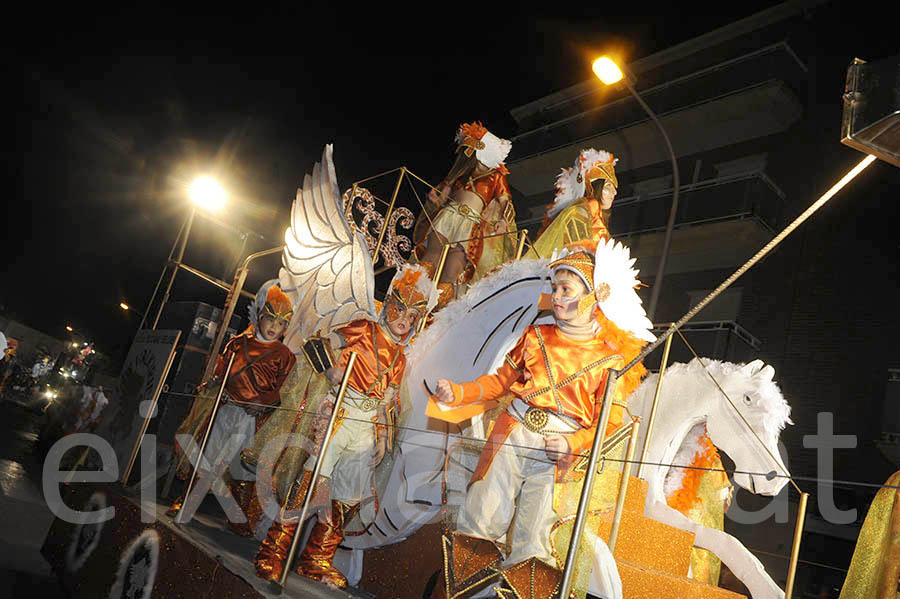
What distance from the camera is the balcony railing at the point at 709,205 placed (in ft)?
27.6

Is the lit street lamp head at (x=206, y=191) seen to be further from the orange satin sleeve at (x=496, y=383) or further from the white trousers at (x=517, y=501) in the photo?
the white trousers at (x=517, y=501)

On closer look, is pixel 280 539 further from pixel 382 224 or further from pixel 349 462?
pixel 382 224

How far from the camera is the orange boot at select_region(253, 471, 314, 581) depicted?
370 centimetres

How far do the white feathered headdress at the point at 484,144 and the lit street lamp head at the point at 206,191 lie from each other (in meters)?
4.54

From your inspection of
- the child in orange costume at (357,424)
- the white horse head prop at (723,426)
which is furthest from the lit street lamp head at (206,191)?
the white horse head prop at (723,426)

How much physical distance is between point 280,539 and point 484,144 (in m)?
3.58

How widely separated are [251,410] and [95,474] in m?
1.52

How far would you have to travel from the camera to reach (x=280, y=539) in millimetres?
3924

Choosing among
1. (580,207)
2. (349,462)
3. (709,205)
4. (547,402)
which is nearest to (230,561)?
(349,462)

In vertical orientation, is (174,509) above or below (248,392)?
below

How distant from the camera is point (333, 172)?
4840 mm

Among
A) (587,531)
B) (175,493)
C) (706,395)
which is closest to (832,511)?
(706,395)

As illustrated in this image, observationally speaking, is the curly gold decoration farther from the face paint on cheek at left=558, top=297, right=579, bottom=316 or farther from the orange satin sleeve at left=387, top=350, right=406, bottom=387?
the face paint on cheek at left=558, top=297, right=579, bottom=316

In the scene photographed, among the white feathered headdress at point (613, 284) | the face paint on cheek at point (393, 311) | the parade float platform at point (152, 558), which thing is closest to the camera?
the white feathered headdress at point (613, 284)
